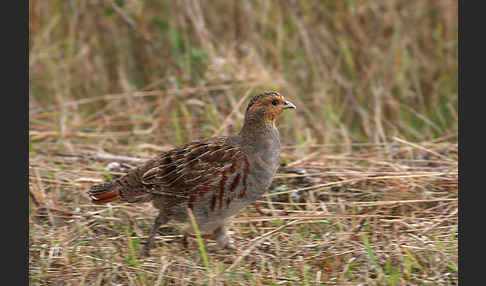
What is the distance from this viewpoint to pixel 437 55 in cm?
765

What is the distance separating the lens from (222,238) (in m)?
4.39

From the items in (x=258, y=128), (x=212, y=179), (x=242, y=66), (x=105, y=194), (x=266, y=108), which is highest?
(x=242, y=66)

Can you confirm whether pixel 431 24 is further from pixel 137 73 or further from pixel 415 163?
pixel 137 73

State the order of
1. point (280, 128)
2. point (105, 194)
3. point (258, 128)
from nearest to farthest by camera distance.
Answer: point (258, 128)
point (105, 194)
point (280, 128)

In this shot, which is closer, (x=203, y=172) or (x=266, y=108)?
(x=203, y=172)

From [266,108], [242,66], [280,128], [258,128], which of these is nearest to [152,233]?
[258,128]

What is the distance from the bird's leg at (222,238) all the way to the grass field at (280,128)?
0.24ft

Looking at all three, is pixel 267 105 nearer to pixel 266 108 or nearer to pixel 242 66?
pixel 266 108

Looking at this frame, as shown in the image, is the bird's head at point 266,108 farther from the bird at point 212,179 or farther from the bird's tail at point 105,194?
the bird's tail at point 105,194

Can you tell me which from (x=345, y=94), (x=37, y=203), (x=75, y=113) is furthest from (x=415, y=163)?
(x=75, y=113)

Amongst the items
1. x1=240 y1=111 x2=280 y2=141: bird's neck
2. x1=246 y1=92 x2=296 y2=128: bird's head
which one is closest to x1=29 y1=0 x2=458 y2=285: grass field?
x1=240 y1=111 x2=280 y2=141: bird's neck

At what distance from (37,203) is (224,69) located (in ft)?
8.25

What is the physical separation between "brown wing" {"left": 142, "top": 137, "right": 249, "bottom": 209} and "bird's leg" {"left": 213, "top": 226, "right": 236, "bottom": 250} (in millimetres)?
271

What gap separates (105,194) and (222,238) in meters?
0.81
